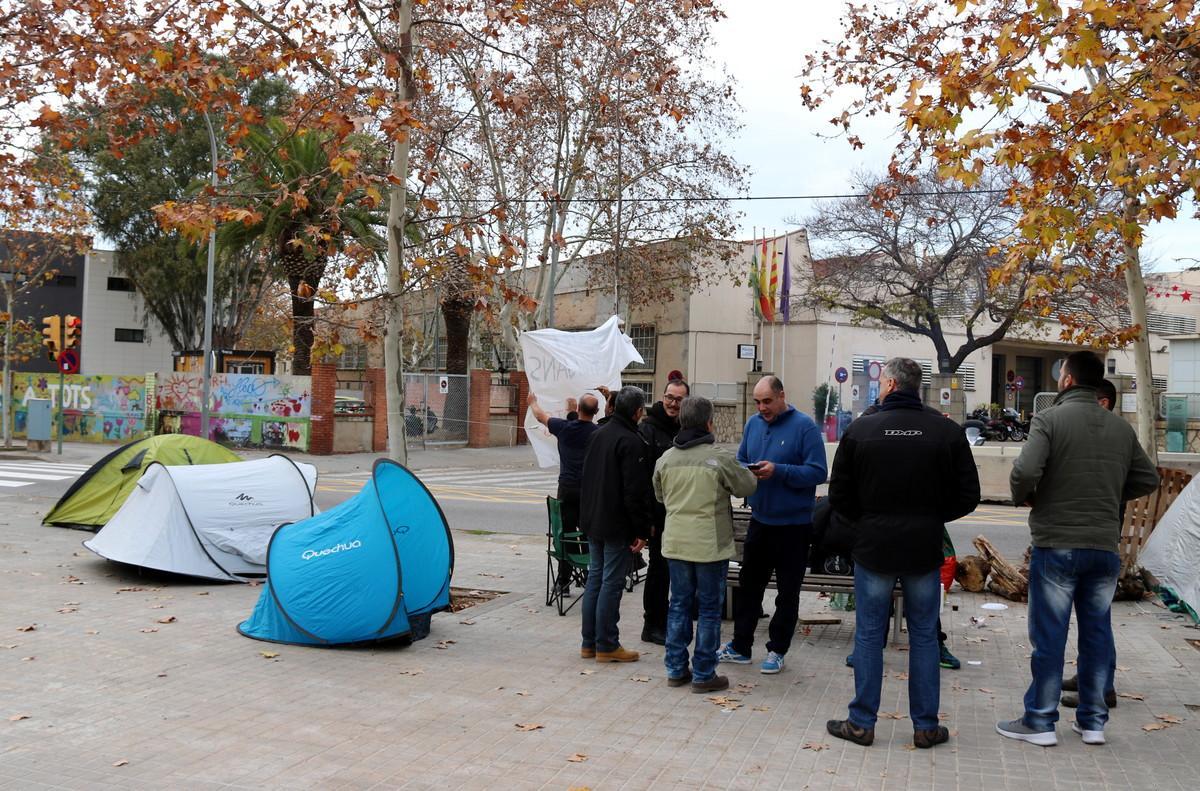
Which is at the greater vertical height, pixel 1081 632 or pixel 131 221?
pixel 131 221

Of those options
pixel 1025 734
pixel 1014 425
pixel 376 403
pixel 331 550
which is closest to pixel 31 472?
pixel 376 403

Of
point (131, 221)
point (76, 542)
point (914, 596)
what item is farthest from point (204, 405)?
point (914, 596)

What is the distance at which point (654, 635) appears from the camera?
24.8ft

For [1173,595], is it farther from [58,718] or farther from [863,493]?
[58,718]

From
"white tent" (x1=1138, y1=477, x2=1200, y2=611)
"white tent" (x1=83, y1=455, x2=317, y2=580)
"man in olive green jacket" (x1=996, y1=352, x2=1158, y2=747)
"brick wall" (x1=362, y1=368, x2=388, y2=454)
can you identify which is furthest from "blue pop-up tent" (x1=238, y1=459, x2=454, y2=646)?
"brick wall" (x1=362, y1=368, x2=388, y2=454)

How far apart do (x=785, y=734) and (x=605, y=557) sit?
6.25 feet

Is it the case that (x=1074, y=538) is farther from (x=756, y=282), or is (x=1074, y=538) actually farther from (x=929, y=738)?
(x=756, y=282)

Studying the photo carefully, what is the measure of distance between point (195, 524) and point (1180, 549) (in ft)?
28.2

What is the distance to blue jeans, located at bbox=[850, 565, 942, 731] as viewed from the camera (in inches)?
205

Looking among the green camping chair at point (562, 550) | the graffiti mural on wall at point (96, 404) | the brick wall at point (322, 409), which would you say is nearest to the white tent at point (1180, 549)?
the green camping chair at point (562, 550)

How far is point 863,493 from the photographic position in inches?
208

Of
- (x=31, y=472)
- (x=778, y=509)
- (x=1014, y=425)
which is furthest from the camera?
(x=1014, y=425)

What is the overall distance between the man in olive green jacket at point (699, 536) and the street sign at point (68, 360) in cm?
2313

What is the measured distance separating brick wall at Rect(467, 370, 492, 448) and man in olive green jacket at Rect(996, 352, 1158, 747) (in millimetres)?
27395
